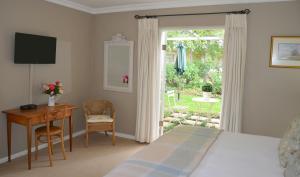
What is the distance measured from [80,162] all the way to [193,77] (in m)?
4.40

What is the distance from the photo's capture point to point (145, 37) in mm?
4512

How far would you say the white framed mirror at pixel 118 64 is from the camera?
15.8 ft

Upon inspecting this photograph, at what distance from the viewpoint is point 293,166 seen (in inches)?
68.6

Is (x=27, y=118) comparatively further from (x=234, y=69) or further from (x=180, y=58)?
(x=180, y=58)

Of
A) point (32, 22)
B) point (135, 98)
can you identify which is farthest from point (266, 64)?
point (32, 22)

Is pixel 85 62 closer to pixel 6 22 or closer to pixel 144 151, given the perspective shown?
pixel 6 22

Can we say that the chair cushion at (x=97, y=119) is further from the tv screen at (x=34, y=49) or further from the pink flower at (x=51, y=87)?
the tv screen at (x=34, y=49)

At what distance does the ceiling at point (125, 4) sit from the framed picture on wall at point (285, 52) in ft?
2.47

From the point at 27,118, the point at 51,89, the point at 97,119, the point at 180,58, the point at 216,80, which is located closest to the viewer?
the point at 27,118

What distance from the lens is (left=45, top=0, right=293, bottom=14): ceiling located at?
13.4 feet

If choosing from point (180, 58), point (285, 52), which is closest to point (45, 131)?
point (285, 52)

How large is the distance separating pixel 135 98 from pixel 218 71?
3.06 meters

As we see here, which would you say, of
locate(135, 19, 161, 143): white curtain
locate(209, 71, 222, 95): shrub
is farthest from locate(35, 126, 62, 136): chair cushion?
locate(209, 71, 222, 95): shrub

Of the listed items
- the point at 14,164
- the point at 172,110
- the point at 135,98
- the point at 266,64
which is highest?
the point at 266,64
